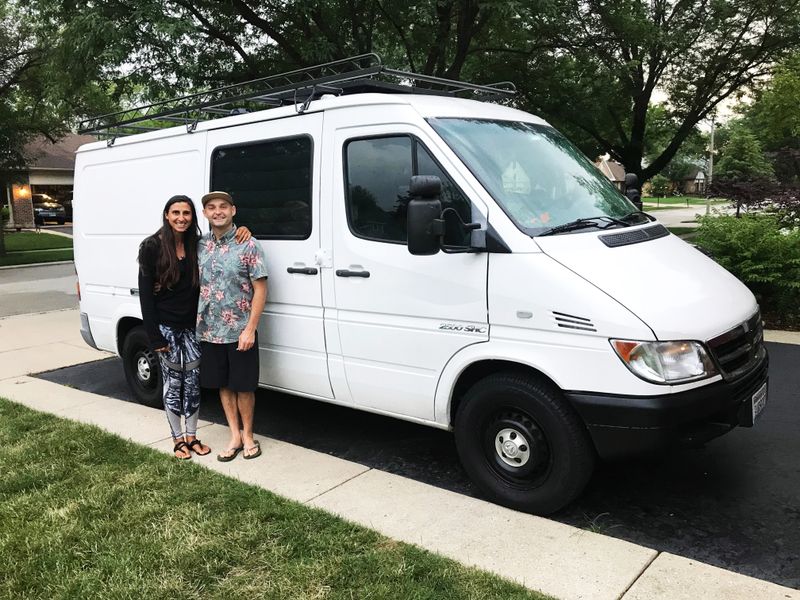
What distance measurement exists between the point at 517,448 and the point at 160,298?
2.61m

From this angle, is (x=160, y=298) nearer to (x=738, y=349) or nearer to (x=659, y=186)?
(x=738, y=349)

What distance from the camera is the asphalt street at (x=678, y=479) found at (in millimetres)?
3469

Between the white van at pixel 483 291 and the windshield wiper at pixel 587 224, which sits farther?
the windshield wiper at pixel 587 224

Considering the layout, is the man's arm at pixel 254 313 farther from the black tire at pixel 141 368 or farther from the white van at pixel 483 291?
the black tire at pixel 141 368

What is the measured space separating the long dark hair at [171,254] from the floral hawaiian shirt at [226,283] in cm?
6

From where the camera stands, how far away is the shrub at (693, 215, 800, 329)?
27.1 ft

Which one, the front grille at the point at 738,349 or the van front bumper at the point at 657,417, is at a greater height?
the front grille at the point at 738,349

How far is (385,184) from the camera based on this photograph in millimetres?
4160

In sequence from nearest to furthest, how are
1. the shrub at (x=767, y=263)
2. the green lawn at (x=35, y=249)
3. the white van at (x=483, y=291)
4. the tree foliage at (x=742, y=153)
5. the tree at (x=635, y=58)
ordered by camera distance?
the white van at (x=483, y=291), the shrub at (x=767, y=263), the tree at (x=635, y=58), the green lawn at (x=35, y=249), the tree foliage at (x=742, y=153)

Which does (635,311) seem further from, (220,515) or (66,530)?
(66,530)

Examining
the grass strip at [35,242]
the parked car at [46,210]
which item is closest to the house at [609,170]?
the grass strip at [35,242]

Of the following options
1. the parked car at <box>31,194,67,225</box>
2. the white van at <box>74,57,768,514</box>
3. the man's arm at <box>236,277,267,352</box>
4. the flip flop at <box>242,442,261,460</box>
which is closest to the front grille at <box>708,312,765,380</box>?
the white van at <box>74,57,768,514</box>

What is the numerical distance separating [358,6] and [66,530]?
9642 mm

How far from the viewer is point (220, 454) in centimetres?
471
